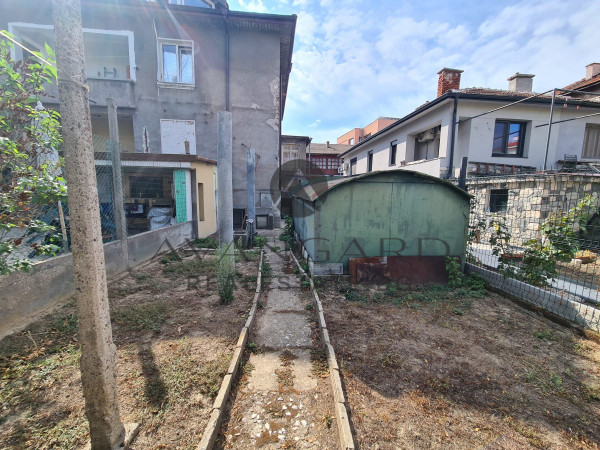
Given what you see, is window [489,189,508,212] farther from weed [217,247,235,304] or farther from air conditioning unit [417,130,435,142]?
weed [217,247,235,304]

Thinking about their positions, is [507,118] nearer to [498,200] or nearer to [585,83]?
[498,200]

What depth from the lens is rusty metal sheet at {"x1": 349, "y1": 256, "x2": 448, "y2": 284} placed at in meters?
5.62

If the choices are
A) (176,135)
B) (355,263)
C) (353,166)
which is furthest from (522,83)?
(176,135)

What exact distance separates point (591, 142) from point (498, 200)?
8724 mm

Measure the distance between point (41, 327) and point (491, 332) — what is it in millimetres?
6383

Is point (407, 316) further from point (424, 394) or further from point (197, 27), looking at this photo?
point (197, 27)

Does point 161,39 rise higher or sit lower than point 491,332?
higher

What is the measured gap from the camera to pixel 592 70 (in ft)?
57.0

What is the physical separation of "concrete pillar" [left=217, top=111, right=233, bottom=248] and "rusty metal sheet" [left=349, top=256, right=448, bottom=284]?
2.76 metres

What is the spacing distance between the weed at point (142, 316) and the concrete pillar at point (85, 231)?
2095mm

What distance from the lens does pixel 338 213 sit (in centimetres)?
560

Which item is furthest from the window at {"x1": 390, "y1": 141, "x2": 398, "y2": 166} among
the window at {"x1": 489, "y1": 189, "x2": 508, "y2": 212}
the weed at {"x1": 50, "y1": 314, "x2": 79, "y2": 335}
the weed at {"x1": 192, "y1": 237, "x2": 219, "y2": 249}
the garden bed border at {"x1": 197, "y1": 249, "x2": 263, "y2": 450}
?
the weed at {"x1": 50, "y1": 314, "x2": 79, "y2": 335}

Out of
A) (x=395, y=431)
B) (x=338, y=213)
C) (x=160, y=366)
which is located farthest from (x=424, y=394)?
(x=338, y=213)

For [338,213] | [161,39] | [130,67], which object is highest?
[161,39]
